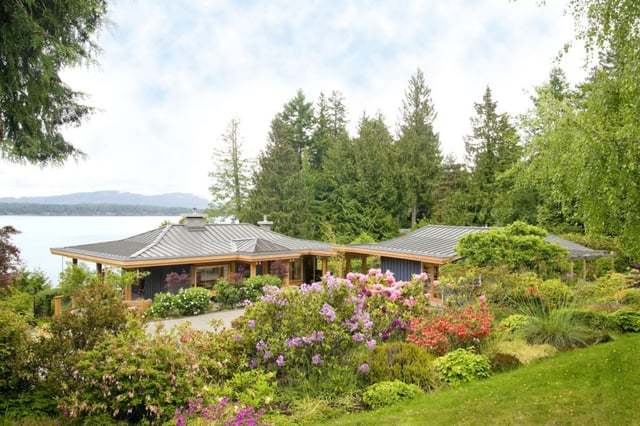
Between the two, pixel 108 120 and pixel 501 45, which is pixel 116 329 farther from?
pixel 501 45

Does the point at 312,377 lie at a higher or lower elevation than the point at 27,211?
lower

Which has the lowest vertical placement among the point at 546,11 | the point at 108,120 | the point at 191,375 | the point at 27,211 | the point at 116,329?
the point at 191,375

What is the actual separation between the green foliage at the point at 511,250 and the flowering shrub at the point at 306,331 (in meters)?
6.66

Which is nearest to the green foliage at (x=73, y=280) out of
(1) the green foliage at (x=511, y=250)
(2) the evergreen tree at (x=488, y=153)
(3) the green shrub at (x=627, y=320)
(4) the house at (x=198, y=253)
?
(4) the house at (x=198, y=253)

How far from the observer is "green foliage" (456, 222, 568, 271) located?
12.3m

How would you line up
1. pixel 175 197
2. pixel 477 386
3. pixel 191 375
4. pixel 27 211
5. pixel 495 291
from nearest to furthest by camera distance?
pixel 191 375
pixel 477 386
pixel 495 291
pixel 27 211
pixel 175 197

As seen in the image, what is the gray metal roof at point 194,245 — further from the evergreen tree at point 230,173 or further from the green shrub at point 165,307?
the evergreen tree at point 230,173

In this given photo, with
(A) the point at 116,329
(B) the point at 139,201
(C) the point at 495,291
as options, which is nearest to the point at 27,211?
(B) the point at 139,201

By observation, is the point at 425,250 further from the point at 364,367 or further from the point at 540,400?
the point at 540,400

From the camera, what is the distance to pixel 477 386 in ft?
18.5

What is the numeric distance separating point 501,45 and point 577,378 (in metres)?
9.65

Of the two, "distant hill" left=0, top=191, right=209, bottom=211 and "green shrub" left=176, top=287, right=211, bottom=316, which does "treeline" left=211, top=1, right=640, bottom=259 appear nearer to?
"distant hill" left=0, top=191, right=209, bottom=211

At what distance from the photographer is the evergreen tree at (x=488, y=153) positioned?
27.1 metres

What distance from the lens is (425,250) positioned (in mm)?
15664
